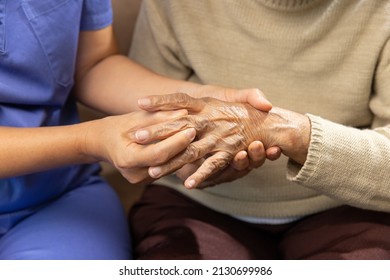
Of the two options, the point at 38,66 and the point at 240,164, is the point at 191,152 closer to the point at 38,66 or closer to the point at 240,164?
the point at 240,164

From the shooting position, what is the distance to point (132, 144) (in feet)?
3.34

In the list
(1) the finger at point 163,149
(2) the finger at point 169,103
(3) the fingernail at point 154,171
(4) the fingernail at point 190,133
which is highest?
(2) the finger at point 169,103

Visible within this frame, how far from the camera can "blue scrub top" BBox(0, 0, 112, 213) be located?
41.6 inches

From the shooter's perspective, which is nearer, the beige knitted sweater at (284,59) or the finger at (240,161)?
the finger at (240,161)

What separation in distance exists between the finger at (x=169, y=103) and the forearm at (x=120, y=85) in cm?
13

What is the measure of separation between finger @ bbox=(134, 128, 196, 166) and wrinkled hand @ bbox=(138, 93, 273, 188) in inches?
0.9

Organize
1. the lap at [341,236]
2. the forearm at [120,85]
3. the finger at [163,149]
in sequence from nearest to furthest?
the finger at [163,149] → the lap at [341,236] → the forearm at [120,85]

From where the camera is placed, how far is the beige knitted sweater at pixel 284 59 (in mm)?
1180

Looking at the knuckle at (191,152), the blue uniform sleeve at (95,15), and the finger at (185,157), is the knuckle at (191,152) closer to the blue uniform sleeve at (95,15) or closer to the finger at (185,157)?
the finger at (185,157)

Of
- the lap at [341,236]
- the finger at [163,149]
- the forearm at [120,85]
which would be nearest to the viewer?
the finger at [163,149]

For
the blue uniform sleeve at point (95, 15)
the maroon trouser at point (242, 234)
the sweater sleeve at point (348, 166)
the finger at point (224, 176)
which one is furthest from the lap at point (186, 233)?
the blue uniform sleeve at point (95, 15)

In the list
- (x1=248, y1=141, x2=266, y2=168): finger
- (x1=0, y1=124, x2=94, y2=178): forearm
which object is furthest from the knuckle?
(x1=0, y1=124, x2=94, y2=178): forearm

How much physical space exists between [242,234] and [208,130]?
0.29 m

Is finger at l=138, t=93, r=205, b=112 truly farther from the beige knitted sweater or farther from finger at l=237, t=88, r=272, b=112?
the beige knitted sweater
